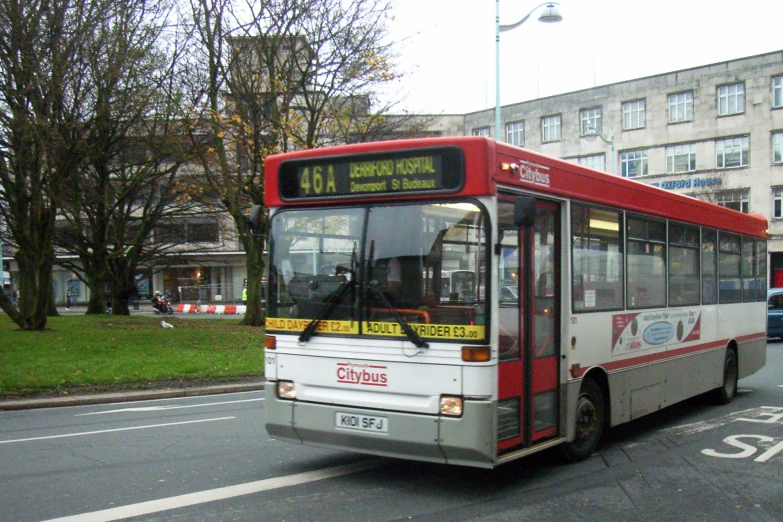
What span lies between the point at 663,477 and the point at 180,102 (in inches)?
824

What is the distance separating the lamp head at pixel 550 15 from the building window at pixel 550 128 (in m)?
40.0

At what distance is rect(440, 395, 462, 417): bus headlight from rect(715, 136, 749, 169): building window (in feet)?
162

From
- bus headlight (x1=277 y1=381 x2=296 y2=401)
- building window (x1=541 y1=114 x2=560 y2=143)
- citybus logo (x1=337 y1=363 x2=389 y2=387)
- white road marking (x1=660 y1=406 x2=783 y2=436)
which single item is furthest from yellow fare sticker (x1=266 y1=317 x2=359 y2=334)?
building window (x1=541 y1=114 x2=560 y2=143)

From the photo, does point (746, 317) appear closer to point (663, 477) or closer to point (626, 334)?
point (626, 334)

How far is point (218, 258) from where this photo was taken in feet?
229

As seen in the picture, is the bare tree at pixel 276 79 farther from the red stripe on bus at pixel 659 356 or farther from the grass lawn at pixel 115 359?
→ the red stripe on bus at pixel 659 356

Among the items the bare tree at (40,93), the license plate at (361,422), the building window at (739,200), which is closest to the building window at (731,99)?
the building window at (739,200)

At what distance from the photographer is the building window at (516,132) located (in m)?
60.7

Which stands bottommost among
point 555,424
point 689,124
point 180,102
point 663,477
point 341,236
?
point 663,477

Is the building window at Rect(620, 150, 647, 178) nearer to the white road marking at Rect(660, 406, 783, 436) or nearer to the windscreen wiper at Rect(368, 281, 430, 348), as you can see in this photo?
the white road marking at Rect(660, 406, 783, 436)

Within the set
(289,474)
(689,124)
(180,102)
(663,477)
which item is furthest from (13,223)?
(689,124)

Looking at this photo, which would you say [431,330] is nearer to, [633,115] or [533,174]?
[533,174]

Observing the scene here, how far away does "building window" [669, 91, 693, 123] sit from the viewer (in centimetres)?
5250

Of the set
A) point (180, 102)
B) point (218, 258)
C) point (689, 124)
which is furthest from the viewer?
point (218, 258)
